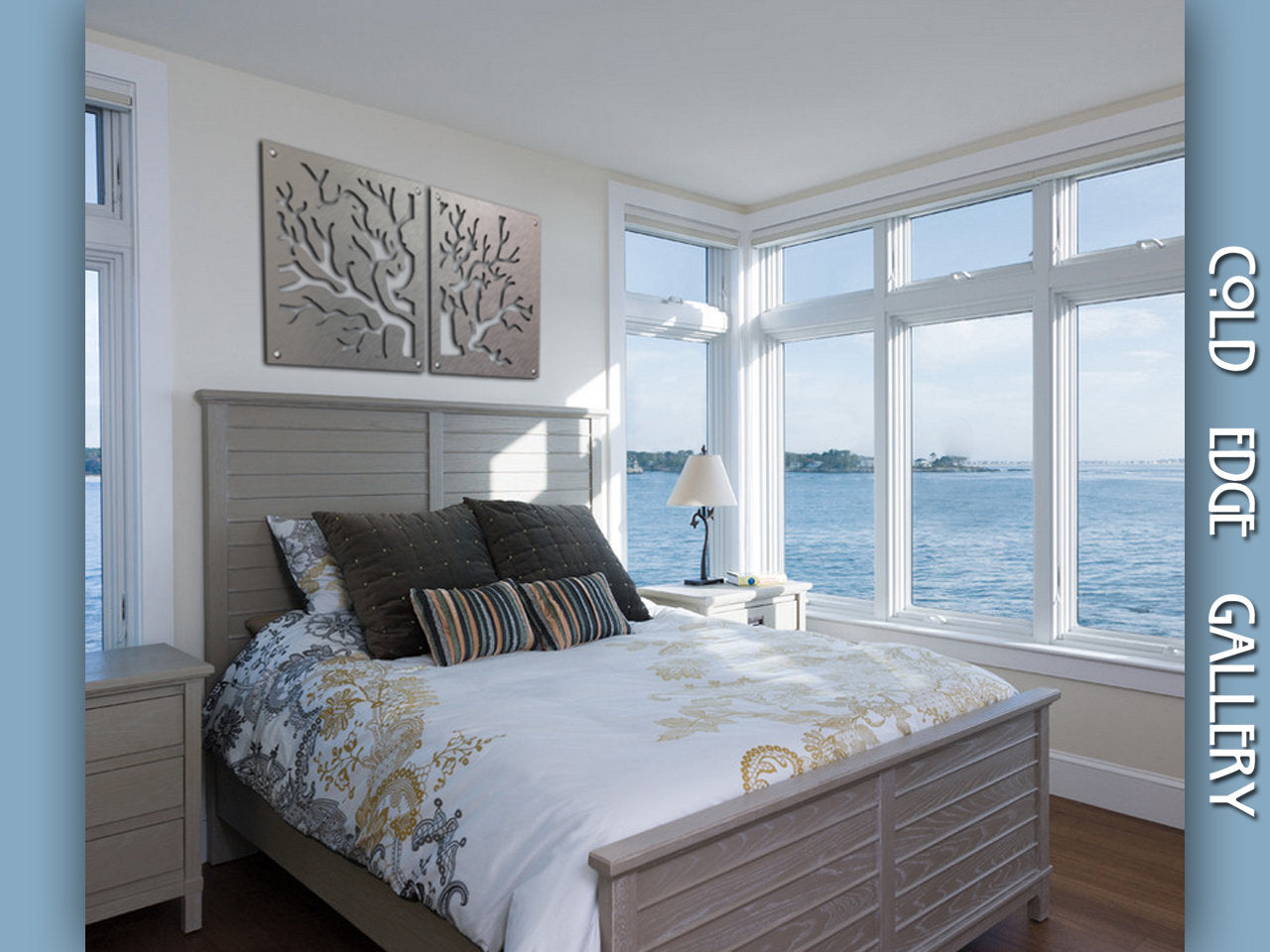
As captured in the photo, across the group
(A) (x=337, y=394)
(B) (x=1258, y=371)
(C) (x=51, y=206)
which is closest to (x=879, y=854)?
(B) (x=1258, y=371)

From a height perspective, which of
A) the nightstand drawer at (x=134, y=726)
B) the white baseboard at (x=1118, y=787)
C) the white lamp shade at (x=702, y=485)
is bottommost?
the white baseboard at (x=1118, y=787)

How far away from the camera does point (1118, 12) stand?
2.74 m

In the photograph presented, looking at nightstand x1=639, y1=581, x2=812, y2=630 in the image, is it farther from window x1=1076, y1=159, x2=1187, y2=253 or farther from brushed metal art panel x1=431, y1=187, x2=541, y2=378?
window x1=1076, y1=159, x2=1187, y2=253

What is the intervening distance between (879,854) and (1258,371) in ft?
5.18

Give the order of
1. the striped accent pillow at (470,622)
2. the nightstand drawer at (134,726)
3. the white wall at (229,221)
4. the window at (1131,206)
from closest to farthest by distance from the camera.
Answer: the nightstand drawer at (134,726) → the striped accent pillow at (470,622) → the white wall at (229,221) → the window at (1131,206)

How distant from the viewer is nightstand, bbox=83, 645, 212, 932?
7.73 feet

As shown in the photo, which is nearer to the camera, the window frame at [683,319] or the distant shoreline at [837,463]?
the distant shoreline at [837,463]

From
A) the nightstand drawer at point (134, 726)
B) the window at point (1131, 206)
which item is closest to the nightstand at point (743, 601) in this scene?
the window at point (1131, 206)

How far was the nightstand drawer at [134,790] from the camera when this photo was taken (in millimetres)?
2357

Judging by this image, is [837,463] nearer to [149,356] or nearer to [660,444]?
[660,444]

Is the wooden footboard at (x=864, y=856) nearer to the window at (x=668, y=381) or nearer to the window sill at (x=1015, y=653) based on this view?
the window sill at (x=1015, y=653)

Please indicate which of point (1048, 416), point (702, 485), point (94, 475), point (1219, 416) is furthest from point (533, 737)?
point (1048, 416)

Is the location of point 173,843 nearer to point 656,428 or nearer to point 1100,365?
point 656,428

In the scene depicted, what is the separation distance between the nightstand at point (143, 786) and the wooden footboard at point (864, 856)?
150cm
